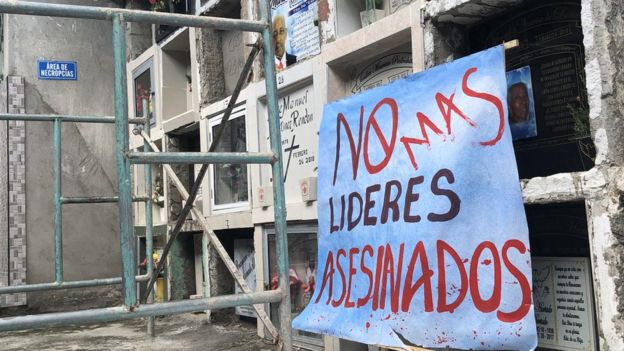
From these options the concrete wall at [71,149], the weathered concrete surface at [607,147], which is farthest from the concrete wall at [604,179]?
the concrete wall at [71,149]

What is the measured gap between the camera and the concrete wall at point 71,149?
846cm

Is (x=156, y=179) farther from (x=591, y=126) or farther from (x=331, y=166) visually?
(x=591, y=126)

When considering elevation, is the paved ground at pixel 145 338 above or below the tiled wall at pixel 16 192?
below

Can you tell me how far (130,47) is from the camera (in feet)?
30.7

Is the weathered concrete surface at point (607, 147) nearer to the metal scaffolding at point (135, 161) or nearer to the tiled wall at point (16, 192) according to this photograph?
the metal scaffolding at point (135, 161)

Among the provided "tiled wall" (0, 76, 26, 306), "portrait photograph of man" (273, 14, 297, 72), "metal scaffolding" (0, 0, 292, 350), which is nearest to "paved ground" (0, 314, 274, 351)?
"tiled wall" (0, 76, 26, 306)

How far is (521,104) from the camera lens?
334 cm

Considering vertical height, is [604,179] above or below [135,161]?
below

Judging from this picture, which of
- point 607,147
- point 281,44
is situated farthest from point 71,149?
point 607,147

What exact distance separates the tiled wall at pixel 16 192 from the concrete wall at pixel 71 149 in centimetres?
8

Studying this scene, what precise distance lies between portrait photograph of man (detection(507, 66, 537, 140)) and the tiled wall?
689 centimetres

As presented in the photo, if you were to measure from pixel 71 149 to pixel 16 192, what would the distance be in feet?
3.08

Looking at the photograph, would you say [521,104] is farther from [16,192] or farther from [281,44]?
[16,192]

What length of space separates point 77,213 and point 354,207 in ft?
20.6
